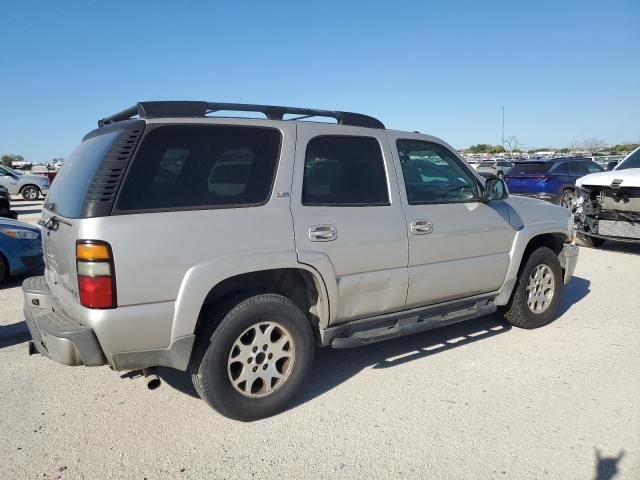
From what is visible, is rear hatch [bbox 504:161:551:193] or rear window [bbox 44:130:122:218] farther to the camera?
rear hatch [bbox 504:161:551:193]

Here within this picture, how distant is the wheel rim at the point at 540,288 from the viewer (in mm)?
Answer: 4906

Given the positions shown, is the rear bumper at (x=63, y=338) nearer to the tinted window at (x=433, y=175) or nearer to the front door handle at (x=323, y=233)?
the front door handle at (x=323, y=233)

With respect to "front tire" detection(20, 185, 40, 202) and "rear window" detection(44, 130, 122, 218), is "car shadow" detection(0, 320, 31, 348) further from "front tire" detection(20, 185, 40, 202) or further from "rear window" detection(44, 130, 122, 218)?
"front tire" detection(20, 185, 40, 202)

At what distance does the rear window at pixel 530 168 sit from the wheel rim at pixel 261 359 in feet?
43.1

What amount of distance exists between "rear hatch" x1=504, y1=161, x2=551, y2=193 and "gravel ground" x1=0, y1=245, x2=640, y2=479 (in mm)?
10444

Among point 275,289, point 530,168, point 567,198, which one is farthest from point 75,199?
point 530,168

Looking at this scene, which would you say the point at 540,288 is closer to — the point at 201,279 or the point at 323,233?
the point at 323,233

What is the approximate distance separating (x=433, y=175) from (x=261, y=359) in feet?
7.13

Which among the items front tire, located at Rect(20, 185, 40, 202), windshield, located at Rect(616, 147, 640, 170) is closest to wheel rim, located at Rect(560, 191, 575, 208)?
windshield, located at Rect(616, 147, 640, 170)

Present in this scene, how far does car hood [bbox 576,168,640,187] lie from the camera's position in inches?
311

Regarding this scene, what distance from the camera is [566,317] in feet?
17.6

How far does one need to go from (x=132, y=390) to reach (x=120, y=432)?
58cm

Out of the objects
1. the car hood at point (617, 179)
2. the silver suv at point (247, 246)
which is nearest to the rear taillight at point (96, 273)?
the silver suv at point (247, 246)

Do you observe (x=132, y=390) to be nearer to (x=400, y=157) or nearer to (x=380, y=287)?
(x=380, y=287)
